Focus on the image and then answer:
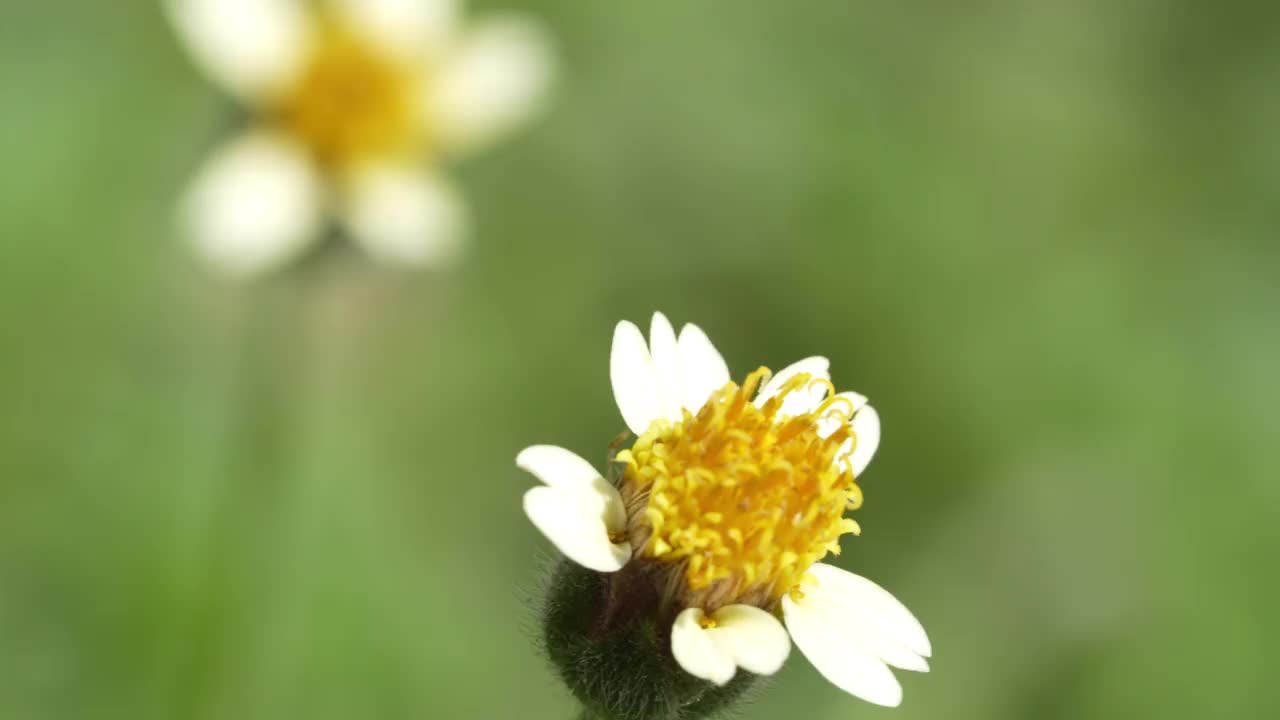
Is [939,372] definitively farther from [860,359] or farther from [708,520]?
[708,520]

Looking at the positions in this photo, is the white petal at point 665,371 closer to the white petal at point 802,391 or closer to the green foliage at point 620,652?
the white petal at point 802,391

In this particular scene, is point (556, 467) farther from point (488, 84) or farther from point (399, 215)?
point (488, 84)

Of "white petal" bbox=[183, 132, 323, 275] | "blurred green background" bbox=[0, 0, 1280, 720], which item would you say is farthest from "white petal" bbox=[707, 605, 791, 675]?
"white petal" bbox=[183, 132, 323, 275]

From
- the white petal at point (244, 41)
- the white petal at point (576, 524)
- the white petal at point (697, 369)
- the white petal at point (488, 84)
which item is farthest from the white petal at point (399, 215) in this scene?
the white petal at point (576, 524)

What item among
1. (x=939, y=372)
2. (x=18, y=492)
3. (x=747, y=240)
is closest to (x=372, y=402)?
(x=18, y=492)

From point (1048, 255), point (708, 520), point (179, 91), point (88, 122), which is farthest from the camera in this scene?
point (1048, 255)
